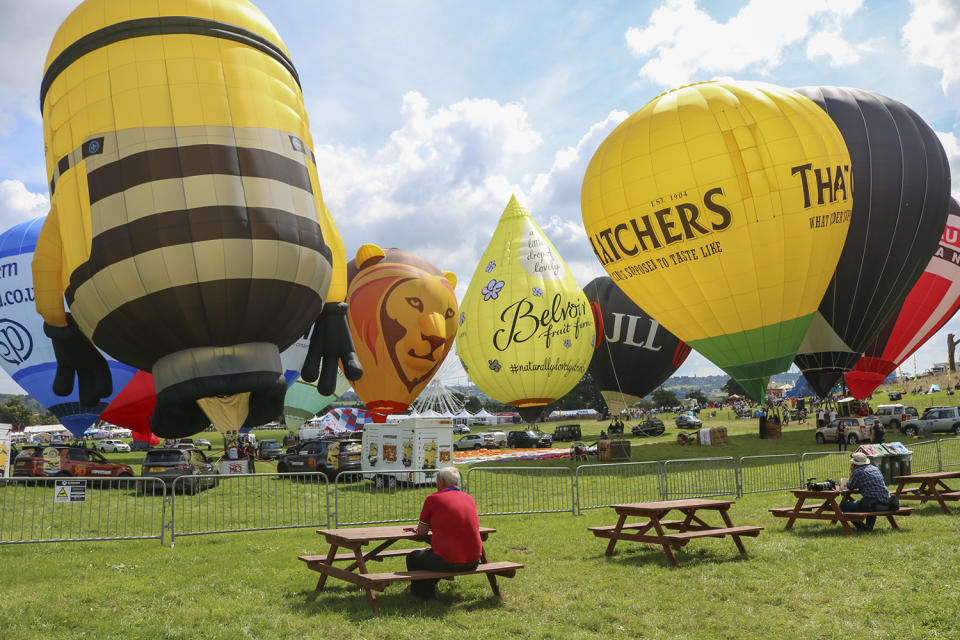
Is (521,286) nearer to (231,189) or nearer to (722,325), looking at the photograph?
(722,325)

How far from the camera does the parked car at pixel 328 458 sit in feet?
69.1

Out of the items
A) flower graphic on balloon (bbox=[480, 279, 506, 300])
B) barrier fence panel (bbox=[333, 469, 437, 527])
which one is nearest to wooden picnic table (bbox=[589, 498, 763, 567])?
barrier fence panel (bbox=[333, 469, 437, 527])

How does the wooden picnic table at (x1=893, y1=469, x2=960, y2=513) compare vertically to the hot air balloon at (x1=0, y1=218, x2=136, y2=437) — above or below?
below

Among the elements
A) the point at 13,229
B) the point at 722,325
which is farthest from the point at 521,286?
the point at 13,229

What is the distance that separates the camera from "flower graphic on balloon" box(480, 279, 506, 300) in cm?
3467

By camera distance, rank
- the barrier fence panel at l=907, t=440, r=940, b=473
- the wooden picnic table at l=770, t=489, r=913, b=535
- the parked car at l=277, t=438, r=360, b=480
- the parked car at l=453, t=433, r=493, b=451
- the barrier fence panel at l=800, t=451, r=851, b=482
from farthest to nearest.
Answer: the parked car at l=453, t=433, r=493, b=451 → the parked car at l=277, t=438, r=360, b=480 → the barrier fence panel at l=907, t=440, r=940, b=473 → the barrier fence panel at l=800, t=451, r=851, b=482 → the wooden picnic table at l=770, t=489, r=913, b=535

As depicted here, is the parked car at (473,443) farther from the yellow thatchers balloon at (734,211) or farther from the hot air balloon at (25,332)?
the yellow thatchers balloon at (734,211)

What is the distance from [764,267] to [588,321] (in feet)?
53.7

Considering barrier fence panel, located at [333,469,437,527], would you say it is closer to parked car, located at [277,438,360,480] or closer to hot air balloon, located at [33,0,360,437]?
parked car, located at [277,438,360,480]

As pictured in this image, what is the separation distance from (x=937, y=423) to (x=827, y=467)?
15380mm

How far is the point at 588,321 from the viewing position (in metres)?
36.3

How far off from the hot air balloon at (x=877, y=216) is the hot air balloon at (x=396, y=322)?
45.4ft

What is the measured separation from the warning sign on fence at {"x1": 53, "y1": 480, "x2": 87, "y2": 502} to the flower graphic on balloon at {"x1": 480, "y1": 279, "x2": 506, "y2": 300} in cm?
2502

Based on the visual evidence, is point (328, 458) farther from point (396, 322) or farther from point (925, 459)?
point (925, 459)
